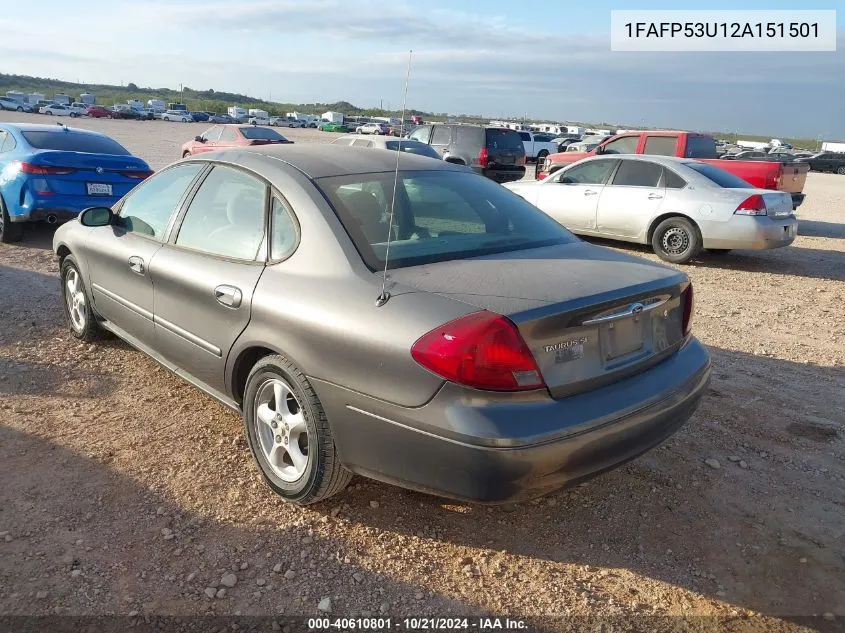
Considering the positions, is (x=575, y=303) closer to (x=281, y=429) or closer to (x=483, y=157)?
(x=281, y=429)

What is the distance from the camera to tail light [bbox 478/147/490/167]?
17.9 metres

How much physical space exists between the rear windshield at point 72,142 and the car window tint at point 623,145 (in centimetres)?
926

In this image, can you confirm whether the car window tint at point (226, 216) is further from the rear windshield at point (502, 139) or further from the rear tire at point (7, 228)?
the rear windshield at point (502, 139)

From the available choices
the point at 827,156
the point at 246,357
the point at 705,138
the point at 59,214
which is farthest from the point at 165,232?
the point at 827,156

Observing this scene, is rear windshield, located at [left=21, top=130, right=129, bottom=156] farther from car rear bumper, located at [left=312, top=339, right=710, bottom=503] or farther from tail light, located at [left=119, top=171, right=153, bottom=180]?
car rear bumper, located at [left=312, top=339, right=710, bottom=503]

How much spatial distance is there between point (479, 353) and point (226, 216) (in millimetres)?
1835

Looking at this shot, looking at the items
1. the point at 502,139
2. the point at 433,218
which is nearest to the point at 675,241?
the point at 433,218

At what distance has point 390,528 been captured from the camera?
10.0 ft

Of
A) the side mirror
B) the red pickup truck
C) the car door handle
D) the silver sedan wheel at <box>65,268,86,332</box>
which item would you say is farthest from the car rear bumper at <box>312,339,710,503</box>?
the red pickup truck

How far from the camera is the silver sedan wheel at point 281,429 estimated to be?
10.1 feet

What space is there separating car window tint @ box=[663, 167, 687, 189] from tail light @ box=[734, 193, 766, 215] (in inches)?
32.2

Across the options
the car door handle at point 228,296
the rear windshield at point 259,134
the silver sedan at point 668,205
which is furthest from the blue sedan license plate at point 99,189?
the rear windshield at point 259,134

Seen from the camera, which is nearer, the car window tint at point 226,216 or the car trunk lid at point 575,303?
the car trunk lid at point 575,303

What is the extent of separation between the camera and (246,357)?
329 cm
